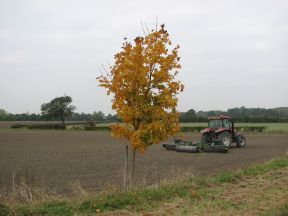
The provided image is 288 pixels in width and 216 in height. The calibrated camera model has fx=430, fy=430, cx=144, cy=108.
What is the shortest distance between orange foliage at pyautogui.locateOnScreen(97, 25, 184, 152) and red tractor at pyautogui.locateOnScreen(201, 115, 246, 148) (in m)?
18.2

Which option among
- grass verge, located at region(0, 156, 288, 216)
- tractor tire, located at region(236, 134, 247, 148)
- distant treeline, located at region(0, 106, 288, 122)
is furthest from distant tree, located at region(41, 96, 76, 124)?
grass verge, located at region(0, 156, 288, 216)

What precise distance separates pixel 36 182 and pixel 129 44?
575 centimetres

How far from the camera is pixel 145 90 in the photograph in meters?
10.3

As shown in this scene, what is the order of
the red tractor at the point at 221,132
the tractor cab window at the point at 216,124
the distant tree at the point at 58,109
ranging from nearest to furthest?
the red tractor at the point at 221,132 → the tractor cab window at the point at 216,124 → the distant tree at the point at 58,109

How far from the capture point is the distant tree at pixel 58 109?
362ft

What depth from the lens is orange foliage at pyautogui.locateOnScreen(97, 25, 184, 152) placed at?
397 inches

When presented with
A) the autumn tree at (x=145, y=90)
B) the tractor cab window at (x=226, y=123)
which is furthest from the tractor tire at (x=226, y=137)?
the autumn tree at (x=145, y=90)

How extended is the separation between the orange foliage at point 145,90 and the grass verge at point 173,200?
134 cm

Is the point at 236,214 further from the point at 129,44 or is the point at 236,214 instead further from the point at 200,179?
the point at 129,44

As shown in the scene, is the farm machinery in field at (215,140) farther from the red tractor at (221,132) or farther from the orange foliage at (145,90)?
the orange foliage at (145,90)

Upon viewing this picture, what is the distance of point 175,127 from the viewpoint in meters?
10.3

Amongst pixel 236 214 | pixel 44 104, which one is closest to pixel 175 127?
pixel 236 214

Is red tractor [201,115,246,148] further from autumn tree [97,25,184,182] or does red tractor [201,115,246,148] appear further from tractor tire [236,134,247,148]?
autumn tree [97,25,184,182]

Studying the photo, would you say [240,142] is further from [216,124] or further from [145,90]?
[145,90]
